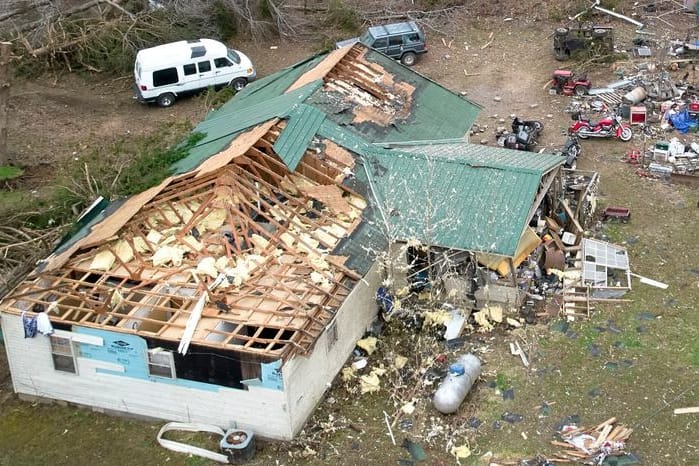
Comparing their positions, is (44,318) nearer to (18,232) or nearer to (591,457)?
(18,232)

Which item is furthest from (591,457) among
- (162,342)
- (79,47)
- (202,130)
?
(79,47)

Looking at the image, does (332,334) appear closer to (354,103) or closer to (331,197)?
(331,197)

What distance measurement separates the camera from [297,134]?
19359 millimetres

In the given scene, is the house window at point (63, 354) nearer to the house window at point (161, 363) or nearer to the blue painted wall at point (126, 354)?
the blue painted wall at point (126, 354)

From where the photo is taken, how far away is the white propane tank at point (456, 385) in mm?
16016

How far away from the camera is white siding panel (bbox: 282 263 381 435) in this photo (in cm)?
1541

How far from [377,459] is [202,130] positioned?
10868 millimetres

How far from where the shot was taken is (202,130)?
876 inches

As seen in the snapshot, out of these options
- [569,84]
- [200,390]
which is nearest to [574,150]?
[569,84]

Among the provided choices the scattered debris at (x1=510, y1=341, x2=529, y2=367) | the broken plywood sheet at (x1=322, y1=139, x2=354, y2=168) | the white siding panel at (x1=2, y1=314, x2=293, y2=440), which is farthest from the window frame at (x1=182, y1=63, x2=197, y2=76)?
the scattered debris at (x1=510, y1=341, x2=529, y2=367)

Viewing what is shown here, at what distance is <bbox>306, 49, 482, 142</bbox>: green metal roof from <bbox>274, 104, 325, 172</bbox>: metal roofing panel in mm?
616

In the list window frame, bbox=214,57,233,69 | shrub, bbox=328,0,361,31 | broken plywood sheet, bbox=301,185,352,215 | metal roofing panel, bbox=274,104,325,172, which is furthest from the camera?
shrub, bbox=328,0,361,31

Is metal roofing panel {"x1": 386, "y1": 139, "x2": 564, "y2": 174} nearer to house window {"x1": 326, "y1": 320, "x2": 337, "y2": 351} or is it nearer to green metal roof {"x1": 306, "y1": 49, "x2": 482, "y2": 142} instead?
green metal roof {"x1": 306, "y1": 49, "x2": 482, "y2": 142}

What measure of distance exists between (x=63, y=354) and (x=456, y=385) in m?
7.93
